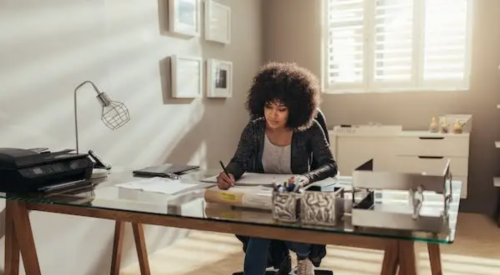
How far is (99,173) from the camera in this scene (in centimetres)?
224

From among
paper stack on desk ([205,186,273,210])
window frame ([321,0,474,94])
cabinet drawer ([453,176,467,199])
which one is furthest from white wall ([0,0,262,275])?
cabinet drawer ([453,176,467,199])

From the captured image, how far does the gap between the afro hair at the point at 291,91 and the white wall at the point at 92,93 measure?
1.04 metres

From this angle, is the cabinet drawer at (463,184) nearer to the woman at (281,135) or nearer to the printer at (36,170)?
the woman at (281,135)

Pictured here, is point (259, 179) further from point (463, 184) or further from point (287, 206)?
point (463, 184)

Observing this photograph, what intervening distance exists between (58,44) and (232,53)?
1943 millimetres

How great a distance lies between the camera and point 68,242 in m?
2.61

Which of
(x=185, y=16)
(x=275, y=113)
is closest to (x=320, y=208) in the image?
(x=275, y=113)

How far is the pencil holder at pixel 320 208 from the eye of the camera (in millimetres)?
1305

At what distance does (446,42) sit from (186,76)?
7.69ft

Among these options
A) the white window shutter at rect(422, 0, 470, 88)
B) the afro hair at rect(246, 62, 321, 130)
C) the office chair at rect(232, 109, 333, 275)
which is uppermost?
the white window shutter at rect(422, 0, 470, 88)

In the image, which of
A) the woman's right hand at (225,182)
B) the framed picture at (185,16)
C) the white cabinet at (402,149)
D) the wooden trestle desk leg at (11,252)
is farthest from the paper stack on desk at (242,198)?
the white cabinet at (402,149)

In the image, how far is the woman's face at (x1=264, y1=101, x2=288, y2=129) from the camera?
2057 millimetres

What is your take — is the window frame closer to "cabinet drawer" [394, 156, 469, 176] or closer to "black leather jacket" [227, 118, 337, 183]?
"cabinet drawer" [394, 156, 469, 176]

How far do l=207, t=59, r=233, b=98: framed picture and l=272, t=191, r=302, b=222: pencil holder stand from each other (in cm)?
254
